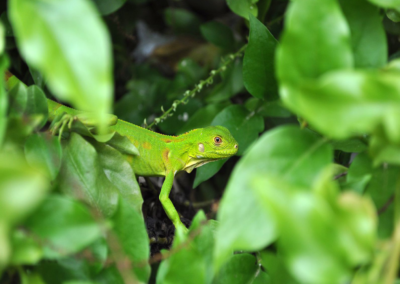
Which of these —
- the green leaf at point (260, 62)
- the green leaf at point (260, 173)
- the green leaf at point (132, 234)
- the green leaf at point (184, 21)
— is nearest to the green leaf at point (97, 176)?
the green leaf at point (132, 234)

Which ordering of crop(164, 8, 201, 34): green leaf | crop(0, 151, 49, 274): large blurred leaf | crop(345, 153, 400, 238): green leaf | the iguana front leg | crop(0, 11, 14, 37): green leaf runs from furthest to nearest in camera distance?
crop(164, 8, 201, 34): green leaf
crop(0, 11, 14, 37): green leaf
the iguana front leg
crop(345, 153, 400, 238): green leaf
crop(0, 151, 49, 274): large blurred leaf

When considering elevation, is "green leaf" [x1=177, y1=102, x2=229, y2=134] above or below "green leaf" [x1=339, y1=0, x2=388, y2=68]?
below

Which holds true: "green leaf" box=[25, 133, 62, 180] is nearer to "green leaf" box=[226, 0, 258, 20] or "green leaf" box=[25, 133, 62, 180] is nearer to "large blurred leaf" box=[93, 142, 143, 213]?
"large blurred leaf" box=[93, 142, 143, 213]

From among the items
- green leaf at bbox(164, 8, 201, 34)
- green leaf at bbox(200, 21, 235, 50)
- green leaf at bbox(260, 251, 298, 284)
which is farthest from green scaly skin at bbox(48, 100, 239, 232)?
green leaf at bbox(164, 8, 201, 34)

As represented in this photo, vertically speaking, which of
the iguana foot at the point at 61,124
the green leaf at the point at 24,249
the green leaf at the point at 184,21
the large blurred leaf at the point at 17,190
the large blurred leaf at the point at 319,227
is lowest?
the green leaf at the point at 184,21

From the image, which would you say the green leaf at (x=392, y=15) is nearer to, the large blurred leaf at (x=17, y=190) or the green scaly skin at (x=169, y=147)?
the green scaly skin at (x=169, y=147)

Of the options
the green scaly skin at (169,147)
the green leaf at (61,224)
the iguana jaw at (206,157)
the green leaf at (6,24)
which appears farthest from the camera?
the iguana jaw at (206,157)
